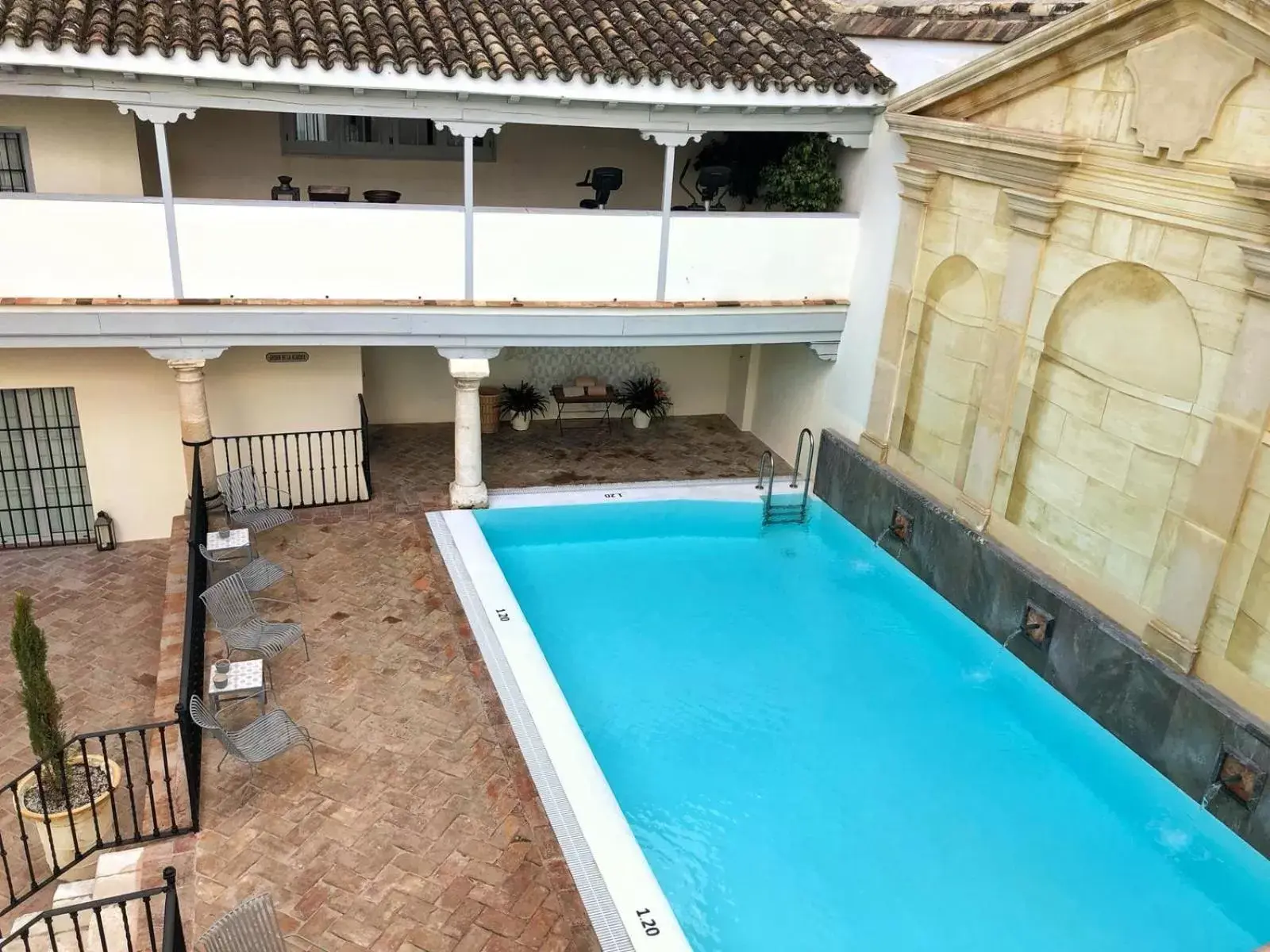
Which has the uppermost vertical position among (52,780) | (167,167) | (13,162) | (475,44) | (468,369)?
(475,44)

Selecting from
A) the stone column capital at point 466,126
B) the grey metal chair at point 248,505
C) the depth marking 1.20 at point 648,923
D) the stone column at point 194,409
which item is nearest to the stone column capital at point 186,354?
the stone column at point 194,409

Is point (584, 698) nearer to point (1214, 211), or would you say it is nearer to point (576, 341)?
point (576, 341)

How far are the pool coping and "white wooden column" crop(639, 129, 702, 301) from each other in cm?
349

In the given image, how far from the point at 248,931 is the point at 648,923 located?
2760 mm

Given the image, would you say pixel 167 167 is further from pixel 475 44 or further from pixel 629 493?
pixel 629 493

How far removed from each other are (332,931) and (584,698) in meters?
3.77

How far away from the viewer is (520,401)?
56.1ft

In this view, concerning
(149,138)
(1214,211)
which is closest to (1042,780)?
(1214,211)

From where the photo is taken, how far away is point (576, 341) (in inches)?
537

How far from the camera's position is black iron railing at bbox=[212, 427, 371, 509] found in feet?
46.0

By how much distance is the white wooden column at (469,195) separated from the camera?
39.7ft

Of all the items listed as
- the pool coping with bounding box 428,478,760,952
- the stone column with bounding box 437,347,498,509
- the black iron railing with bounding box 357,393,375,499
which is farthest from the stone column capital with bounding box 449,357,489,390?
the pool coping with bounding box 428,478,760,952

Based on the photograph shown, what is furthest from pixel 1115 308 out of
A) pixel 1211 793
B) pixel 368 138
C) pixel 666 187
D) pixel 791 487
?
pixel 368 138

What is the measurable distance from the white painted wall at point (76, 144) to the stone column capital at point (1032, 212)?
10109 mm
